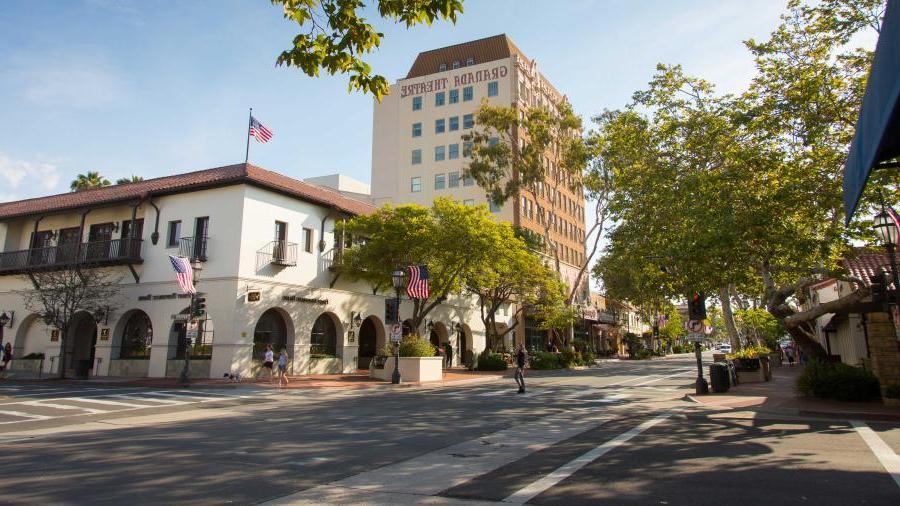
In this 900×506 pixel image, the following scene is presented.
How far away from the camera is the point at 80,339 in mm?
32281

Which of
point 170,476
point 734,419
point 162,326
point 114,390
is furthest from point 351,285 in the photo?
point 170,476

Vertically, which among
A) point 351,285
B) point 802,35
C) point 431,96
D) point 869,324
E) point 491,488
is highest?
point 431,96

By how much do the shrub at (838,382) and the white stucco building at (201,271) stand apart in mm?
21991

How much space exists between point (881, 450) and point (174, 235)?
95.6 ft

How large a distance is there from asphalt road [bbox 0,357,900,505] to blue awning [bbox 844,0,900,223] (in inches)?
146

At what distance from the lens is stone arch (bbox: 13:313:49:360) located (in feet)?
106

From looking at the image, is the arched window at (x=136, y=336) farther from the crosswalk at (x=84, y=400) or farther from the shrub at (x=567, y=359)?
the shrub at (x=567, y=359)

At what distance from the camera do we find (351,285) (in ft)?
107

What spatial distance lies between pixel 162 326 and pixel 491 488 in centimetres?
2520

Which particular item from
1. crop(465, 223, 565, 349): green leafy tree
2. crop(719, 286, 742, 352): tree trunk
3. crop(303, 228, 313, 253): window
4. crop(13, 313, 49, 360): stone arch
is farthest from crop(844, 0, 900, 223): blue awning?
crop(13, 313, 49, 360): stone arch

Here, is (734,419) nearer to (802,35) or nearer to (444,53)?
(802,35)

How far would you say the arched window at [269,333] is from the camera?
27547 mm

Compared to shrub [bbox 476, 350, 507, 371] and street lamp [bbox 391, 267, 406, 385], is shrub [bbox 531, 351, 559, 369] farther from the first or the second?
street lamp [bbox 391, 267, 406, 385]

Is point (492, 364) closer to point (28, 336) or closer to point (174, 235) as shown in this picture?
point (174, 235)
